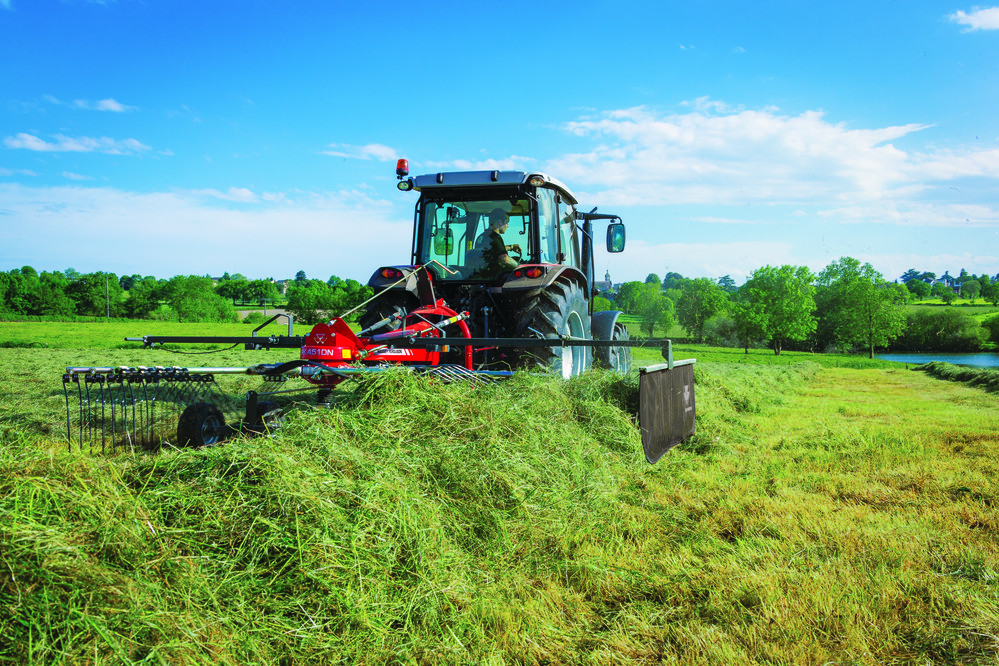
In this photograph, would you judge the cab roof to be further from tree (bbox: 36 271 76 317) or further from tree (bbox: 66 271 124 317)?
tree (bbox: 66 271 124 317)

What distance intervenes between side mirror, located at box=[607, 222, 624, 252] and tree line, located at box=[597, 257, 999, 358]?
20.8 m

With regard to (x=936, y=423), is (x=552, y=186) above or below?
above

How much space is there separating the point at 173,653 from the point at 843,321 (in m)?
36.6

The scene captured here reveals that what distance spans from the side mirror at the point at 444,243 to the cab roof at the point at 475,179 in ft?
1.62

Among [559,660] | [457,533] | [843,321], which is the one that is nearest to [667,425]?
[457,533]

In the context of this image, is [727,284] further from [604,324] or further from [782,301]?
[604,324]

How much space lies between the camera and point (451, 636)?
196 centimetres

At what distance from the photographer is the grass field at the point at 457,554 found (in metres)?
1.70

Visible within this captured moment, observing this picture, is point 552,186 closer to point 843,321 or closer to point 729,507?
point 729,507

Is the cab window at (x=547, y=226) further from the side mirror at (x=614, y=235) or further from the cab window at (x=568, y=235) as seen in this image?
the side mirror at (x=614, y=235)

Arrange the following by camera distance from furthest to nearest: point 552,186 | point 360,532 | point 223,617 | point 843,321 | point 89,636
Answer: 1. point 843,321
2. point 552,186
3. point 360,532
4. point 223,617
5. point 89,636

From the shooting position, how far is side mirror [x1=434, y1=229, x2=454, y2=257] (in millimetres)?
5988

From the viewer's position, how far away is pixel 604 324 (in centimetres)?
694

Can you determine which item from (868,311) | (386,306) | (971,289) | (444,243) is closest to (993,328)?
(868,311)
